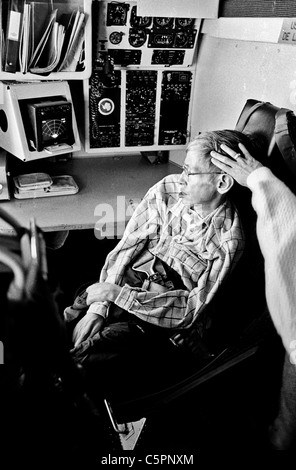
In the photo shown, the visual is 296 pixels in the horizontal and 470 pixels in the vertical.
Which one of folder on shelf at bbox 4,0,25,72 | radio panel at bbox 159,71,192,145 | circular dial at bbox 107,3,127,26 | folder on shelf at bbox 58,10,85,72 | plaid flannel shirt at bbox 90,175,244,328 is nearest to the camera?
plaid flannel shirt at bbox 90,175,244,328

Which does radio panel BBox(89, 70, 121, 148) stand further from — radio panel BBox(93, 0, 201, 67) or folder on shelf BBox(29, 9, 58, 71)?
folder on shelf BBox(29, 9, 58, 71)

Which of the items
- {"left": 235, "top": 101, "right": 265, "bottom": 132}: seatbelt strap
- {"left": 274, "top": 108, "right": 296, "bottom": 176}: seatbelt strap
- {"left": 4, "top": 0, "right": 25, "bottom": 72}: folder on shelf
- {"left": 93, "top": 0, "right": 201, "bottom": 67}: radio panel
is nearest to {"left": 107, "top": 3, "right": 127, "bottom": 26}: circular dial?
{"left": 93, "top": 0, "right": 201, "bottom": 67}: radio panel

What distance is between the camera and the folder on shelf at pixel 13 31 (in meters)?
1.66

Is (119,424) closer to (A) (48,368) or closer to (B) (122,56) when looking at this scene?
(A) (48,368)

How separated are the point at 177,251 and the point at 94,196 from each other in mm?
607

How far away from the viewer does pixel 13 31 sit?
5.47ft

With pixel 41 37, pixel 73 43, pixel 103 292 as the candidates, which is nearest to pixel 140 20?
pixel 73 43

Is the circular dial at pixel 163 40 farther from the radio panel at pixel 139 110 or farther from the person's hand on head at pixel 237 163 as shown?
the person's hand on head at pixel 237 163

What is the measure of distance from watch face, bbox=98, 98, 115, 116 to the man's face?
35.0 inches

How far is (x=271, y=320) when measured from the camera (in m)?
1.11

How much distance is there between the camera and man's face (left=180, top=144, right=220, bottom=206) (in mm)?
1297

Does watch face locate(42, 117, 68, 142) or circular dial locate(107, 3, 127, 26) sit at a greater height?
circular dial locate(107, 3, 127, 26)

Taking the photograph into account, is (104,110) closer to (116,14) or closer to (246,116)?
(116,14)
